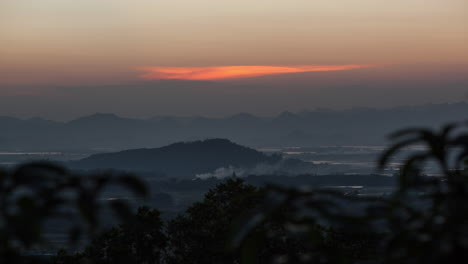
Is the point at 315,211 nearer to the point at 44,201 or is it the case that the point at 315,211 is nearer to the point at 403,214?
the point at 403,214

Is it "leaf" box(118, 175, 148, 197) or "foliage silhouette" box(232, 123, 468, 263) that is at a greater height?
"leaf" box(118, 175, 148, 197)

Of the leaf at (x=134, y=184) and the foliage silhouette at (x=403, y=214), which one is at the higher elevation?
the leaf at (x=134, y=184)

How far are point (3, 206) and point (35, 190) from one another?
0.39 ft

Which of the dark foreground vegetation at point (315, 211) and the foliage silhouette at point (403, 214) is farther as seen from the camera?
the foliage silhouette at point (403, 214)

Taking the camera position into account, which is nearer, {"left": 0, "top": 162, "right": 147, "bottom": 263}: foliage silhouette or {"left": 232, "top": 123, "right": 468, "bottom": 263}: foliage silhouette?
{"left": 0, "top": 162, "right": 147, "bottom": 263}: foliage silhouette

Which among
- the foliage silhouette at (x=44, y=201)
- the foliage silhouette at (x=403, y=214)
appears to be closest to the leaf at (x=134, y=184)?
the foliage silhouette at (x=44, y=201)

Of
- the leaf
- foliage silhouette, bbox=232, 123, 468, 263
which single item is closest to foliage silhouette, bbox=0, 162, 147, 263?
the leaf

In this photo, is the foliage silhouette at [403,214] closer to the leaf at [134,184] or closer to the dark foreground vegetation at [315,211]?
the dark foreground vegetation at [315,211]

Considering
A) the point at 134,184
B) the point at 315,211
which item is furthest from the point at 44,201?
the point at 315,211

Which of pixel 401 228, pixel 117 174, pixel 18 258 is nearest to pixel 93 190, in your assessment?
pixel 117 174

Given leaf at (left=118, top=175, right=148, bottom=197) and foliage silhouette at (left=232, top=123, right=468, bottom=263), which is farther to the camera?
foliage silhouette at (left=232, top=123, right=468, bottom=263)

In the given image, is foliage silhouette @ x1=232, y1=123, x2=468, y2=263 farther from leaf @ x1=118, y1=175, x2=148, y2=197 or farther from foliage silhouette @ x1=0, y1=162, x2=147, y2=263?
foliage silhouette @ x1=0, y1=162, x2=147, y2=263

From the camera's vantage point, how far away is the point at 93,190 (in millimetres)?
2051

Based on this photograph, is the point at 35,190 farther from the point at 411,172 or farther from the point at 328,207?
the point at 411,172
